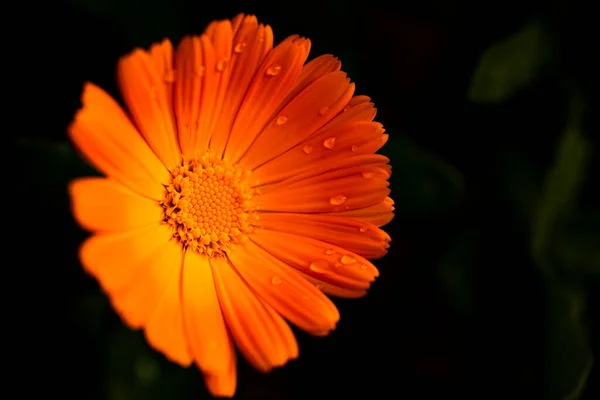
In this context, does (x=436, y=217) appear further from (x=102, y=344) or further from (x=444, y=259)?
(x=102, y=344)

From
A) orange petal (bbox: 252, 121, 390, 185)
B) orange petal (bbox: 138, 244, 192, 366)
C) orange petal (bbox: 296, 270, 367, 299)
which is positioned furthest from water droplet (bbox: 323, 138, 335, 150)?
orange petal (bbox: 138, 244, 192, 366)

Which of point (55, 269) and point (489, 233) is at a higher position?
point (55, 269)

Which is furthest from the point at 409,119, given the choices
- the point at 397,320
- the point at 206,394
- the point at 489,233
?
the point at 206,394

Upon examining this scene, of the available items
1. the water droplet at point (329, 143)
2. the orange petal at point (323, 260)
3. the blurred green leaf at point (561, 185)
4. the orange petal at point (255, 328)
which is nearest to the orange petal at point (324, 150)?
the water droplet at point (329, 143)

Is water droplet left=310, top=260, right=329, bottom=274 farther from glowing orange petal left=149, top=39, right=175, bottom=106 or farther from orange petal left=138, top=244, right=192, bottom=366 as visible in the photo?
glowing orange petal left=149, top=39, right=175, bottom=106

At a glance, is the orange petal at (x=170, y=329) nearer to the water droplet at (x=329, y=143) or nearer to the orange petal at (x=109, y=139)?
the orange petal at (x=109, y=139)

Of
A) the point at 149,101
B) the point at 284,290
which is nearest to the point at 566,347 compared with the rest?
the point at 284,290

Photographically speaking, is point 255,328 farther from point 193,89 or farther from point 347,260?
point 193,89
